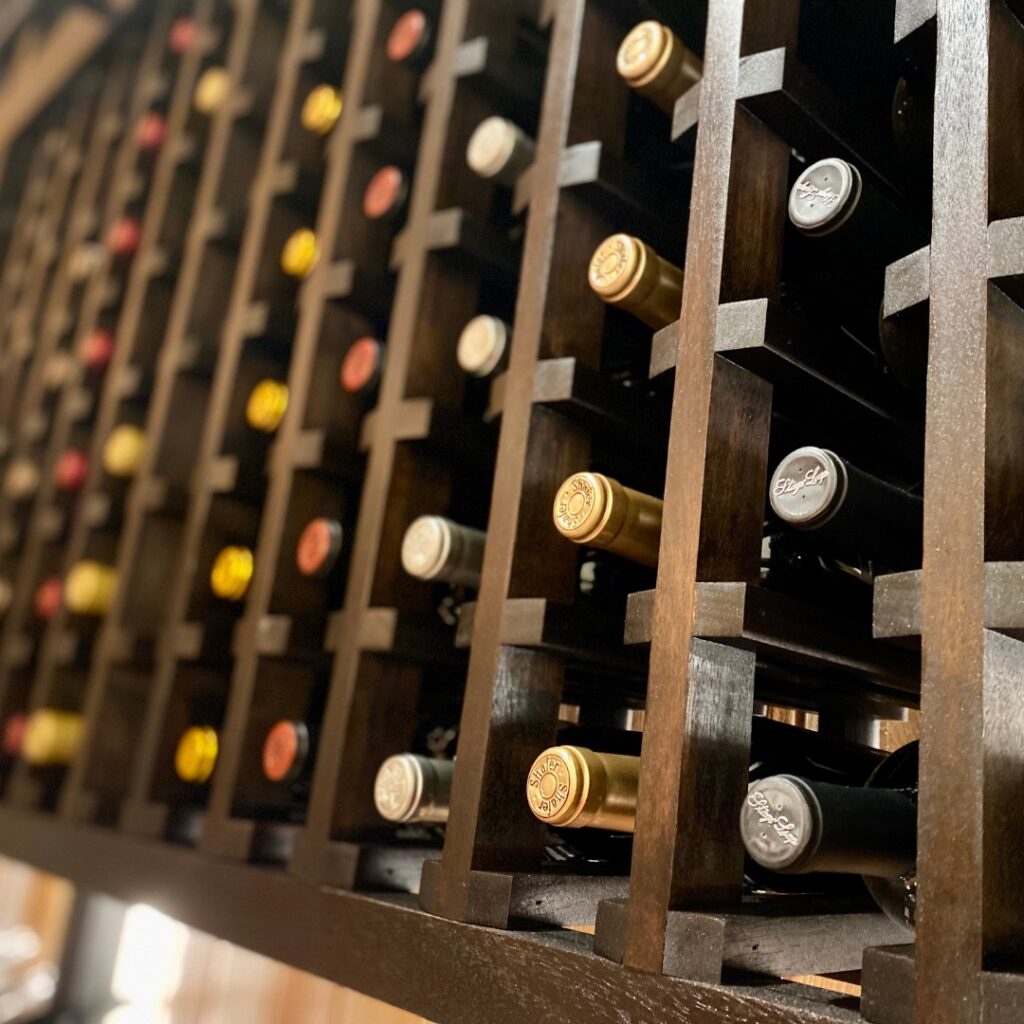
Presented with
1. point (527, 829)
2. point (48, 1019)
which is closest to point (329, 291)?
point (527, 829)

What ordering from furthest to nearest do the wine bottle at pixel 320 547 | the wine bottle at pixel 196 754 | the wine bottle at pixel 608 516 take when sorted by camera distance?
1. the wine bottle at pixel 196 754
2. the wine bottle at pixel 320 547
3. the wine bottle at pixel 608 516

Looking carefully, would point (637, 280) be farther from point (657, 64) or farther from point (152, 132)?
point (152, 132)

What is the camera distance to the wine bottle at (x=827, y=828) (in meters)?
0.42

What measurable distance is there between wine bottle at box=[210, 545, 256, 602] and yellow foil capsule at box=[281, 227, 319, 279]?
248 millimetres

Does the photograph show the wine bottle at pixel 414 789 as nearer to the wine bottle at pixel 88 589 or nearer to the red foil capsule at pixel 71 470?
the wine bottle at pixel 88 589

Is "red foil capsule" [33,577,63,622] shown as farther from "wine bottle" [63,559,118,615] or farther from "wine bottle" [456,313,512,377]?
"wine bottle" [456,313,512,377]

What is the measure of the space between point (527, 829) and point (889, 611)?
0.81ft

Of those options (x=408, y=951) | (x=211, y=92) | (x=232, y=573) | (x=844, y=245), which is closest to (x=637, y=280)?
(x=844, y=245)

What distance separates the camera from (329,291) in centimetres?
85

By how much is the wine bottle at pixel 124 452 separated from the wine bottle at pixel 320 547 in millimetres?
389

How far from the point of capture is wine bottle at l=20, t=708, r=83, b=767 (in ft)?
3.55

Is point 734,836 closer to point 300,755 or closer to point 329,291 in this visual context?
point 300,755

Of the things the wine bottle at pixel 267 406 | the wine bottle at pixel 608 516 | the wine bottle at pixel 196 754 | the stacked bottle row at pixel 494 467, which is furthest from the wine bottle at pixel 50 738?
the wine bottle at pixel 608 516

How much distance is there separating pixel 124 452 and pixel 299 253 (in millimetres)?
303
